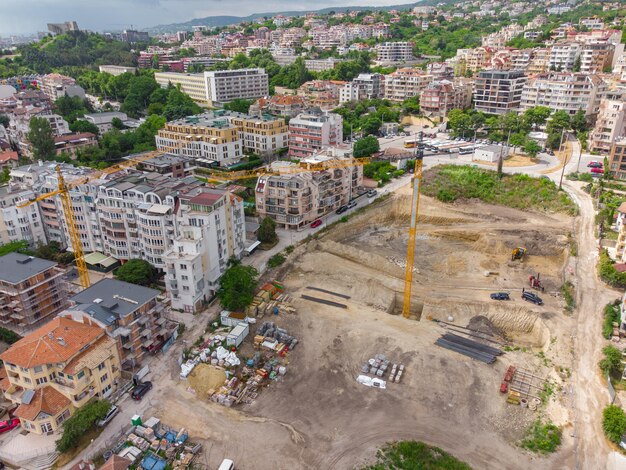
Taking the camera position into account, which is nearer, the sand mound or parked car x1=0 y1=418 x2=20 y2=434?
parked car x1=0 y1=418 x2=20 y2=434

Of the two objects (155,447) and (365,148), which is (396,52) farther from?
(155,447)

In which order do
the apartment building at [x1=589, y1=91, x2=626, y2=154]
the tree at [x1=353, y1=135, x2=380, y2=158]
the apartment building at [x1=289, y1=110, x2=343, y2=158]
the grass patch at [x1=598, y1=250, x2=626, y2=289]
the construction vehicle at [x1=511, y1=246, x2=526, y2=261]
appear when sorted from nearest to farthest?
1. the grass patch at [x1=598, y1=250, x2=626, y2=289]
2. the construction vehicle at [x1=511, y1=246, x2=526, y2=261]
3. the apartment building at [x1=589, y1=91, x2=626, y2=154]
4. the apartment building at [x1=289, y1=110, x2=343, y2=158]
5. the tree at [x1=353, y1=135, x2=380, y2=158]

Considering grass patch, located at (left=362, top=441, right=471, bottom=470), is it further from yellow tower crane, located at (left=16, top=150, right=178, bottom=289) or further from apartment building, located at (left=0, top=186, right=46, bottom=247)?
apartment building, located at (left=0, top=186, right=46, bottom=247)

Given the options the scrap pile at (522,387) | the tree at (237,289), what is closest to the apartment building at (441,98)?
the tree at (237,289)

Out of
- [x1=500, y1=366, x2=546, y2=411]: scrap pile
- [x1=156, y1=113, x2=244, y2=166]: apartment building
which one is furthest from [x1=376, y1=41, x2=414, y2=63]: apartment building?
[x1=500, y1=366, x2=546, y2=411]: scrap pile

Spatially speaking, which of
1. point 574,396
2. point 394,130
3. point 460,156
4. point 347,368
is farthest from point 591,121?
point 347,368

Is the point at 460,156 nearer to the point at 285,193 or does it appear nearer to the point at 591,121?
the point at 591,121

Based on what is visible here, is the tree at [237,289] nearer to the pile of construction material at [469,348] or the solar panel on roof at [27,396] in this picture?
the solar panel on roof at [27,396]
